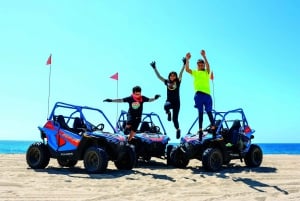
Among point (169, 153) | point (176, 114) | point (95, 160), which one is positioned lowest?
point (95, 160)

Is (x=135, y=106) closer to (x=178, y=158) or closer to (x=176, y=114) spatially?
(x=176, y=114)

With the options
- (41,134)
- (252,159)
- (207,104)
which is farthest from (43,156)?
(252,159)

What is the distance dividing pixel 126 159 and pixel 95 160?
3.51 feet

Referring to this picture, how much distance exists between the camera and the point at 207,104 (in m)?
10.4

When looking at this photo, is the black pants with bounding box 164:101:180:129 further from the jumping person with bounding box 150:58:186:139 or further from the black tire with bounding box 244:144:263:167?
the black tire with bounding box 244:144:263:167

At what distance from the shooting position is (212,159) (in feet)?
35.5

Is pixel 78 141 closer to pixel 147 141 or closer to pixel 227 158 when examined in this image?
pixel 147 141

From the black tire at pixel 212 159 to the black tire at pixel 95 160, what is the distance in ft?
8.62

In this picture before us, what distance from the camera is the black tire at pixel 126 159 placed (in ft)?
34.7

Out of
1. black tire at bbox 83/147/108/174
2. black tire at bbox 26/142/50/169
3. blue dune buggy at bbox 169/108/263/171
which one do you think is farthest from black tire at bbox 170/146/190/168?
black tire at bbox 26/142/50/169

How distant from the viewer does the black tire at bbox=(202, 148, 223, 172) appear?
10664 millimetres

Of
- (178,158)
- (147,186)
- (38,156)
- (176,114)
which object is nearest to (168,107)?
(176,114)

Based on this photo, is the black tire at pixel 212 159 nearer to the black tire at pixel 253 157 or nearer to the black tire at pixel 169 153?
the black tire at pixel 253 157

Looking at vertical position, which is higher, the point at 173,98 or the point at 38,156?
the point at 173,98
